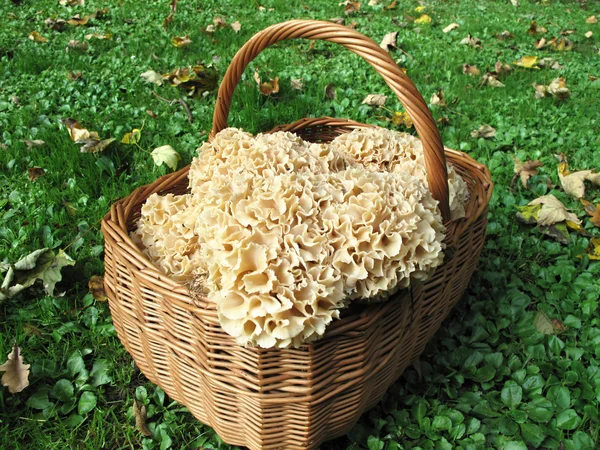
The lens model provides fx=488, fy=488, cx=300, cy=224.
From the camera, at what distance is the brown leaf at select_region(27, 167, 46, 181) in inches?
110

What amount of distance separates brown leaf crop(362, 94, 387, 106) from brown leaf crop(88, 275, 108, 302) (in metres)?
2.44

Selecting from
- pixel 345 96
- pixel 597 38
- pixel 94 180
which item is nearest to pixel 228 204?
pixel 94 180

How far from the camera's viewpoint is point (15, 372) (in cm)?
184

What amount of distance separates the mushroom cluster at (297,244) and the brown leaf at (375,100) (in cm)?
223

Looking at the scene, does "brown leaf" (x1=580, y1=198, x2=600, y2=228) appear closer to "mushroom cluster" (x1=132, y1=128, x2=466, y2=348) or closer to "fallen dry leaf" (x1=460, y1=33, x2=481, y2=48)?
"mushroom cluster" (x1=132, y1=128, x2=466, y2=348)

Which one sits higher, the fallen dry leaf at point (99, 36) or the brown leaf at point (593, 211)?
the fallen dry leaf at point (99, 36)

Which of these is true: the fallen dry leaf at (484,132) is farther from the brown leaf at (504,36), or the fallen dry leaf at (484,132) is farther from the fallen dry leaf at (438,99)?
the brown leaf at (504,36)

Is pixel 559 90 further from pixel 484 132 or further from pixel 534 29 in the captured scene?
pixel 534 29

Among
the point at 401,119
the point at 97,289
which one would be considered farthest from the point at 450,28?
the point at 97,289

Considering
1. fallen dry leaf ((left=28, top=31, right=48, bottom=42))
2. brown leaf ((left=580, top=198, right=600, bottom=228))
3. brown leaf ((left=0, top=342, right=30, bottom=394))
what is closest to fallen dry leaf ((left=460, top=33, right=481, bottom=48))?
brown leaf ((left=580, top=198, right=600, bottom=228))

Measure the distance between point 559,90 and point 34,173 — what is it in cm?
392

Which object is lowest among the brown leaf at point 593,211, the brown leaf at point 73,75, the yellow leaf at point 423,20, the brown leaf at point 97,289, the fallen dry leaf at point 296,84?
the yellow leaf at point 423,20

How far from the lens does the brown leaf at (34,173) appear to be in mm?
2783

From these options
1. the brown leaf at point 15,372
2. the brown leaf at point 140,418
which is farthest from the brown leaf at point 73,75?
the brown leaf at point 140,418
